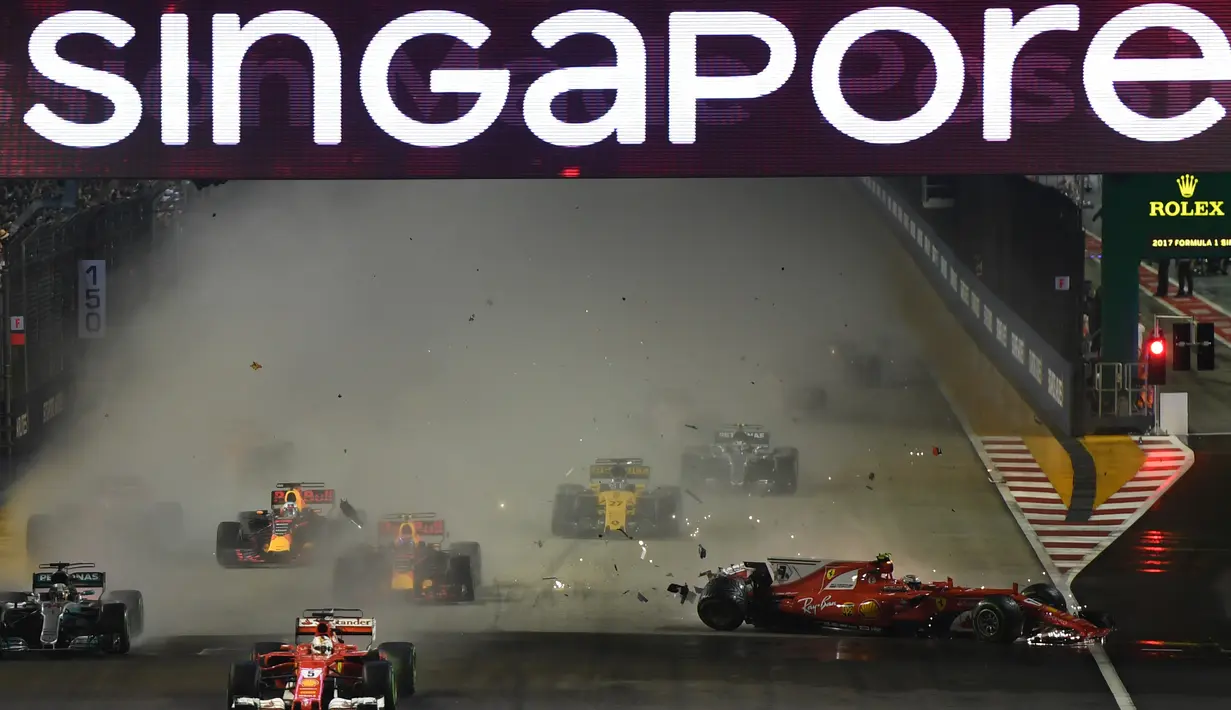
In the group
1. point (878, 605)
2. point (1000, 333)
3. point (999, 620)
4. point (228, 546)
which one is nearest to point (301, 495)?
point (228, 546)

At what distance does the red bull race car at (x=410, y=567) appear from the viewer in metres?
27.2

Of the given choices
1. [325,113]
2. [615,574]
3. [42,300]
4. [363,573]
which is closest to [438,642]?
[363,573]

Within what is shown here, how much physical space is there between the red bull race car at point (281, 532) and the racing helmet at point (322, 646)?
818cm

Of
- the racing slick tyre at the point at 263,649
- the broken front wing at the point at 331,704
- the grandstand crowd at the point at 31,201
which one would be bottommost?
the broken front wing at the point at 331,704

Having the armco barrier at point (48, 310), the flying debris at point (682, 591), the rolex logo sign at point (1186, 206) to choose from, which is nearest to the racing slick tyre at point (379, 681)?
the flying debris at point (682, 591)

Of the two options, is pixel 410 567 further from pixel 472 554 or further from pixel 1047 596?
pixel 1047 596

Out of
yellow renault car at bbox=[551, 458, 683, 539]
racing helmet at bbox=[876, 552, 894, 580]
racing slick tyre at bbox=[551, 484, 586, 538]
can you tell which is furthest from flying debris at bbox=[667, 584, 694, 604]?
racing slick tyre at bbox=[551, 484, 586, 538]

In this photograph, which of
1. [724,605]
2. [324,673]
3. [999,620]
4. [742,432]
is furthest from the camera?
[742,432]

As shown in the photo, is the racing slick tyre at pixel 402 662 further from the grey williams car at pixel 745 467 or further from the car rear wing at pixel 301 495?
the grey williams car at pixel 745 467

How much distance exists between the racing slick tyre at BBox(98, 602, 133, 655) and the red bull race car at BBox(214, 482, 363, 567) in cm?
549

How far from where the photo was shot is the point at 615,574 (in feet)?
95.6

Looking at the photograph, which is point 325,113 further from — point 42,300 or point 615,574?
point 42,300

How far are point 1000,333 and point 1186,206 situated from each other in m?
10.5

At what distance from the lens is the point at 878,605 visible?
83.4 feet
